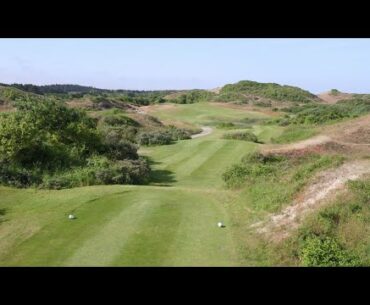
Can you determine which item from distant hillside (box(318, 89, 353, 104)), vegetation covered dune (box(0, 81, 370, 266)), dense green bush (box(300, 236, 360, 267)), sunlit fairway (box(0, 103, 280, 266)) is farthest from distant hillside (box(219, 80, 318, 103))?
dense green bush (box(300, 236, 360, 267))

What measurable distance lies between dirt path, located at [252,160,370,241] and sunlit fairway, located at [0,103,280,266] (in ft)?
3.32

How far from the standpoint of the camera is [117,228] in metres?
12.1

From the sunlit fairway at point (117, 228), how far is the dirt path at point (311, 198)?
1.01 meters

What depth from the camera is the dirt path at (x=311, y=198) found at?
12.1 meters

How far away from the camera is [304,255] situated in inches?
402

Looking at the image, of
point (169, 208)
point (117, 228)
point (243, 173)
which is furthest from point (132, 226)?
point (243, 173)

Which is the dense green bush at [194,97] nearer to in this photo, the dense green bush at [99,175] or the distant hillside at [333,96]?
the distant hillside at [333,96]

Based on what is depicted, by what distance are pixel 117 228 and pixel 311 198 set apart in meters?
5.29

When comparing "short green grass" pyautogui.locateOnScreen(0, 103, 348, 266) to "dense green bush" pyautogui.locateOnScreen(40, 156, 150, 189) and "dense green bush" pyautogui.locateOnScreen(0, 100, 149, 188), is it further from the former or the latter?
"dense green bush" pyautogui.locateOnScreen(0, 100, 149, 188)

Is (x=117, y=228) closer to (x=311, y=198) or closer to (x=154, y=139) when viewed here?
(x=311, y=198)

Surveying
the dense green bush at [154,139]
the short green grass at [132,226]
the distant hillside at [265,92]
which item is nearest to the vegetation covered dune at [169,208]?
the short green grass at [132,226]

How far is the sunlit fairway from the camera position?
10.2m

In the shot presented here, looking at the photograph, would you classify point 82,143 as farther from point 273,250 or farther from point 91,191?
point 273,250
